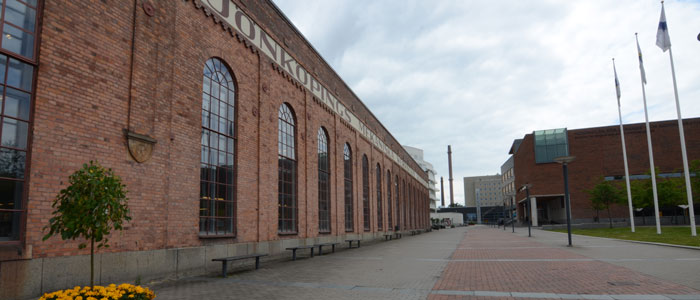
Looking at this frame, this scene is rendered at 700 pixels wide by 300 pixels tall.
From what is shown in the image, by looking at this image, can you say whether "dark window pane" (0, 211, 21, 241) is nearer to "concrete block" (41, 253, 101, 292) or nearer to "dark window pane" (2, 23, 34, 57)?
"concrete block" (41, 253, 101, 292)

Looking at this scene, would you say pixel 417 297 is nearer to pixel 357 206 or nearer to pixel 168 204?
pixel 168 204

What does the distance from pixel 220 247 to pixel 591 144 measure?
59.4 meters

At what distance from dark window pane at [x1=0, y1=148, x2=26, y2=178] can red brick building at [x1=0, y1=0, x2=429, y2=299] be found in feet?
0.05

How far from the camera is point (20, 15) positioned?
757cm

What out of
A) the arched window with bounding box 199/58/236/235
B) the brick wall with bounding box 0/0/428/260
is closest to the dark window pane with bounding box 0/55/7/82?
the brick wall with bounding box 0/0/428/260

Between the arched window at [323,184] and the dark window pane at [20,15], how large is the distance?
48.2ft

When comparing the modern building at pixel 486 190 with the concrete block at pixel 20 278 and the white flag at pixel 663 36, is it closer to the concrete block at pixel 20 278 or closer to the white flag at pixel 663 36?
the white flag at pixel 663 36

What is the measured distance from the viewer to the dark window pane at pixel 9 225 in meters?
6.99

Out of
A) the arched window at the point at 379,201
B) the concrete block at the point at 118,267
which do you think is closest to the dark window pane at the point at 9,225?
the concrete block at the point at 118,267

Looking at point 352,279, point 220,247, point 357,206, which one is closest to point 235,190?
point 220,247

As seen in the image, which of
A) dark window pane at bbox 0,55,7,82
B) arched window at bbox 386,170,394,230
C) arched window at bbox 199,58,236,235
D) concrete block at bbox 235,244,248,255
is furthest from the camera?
arched window at bbox 386,170,394,230

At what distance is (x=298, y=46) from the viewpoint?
19156mm

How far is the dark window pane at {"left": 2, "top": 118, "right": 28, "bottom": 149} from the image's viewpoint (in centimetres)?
718

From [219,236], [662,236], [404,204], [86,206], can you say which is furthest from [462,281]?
[404,204]
